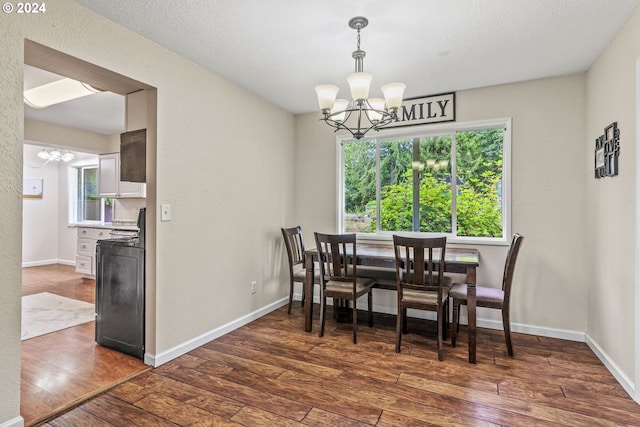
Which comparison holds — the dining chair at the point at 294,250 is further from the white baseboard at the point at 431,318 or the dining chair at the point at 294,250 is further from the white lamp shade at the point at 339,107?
the white lamp shade at the point at 339,107

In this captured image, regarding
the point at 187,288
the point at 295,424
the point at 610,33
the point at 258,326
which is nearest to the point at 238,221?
the point at 187,288

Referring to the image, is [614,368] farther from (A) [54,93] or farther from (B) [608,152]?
(A) [54,93]

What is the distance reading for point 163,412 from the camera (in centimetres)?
197

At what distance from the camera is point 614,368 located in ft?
7.87

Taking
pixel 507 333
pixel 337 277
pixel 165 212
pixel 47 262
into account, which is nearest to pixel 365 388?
pixel 337 277

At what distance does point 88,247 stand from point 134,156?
12.4 ft

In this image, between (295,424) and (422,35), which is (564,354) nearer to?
(295,424)

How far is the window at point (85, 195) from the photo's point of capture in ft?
21.5

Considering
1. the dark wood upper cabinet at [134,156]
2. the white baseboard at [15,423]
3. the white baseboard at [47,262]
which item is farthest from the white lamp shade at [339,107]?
A: the white baseboard at [47,262]

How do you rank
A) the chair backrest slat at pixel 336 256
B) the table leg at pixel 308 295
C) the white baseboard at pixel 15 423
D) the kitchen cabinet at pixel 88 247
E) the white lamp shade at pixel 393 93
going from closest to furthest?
1. the white baseboard at pixel 15 423
2. the white lamp shade at pixel 393 93
3. the chair backrest slat at pixel 336 256
4. the table leg at pixel 308 295
5. the kitchen cabinet at pixel 88 247

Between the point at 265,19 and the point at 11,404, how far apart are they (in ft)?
8.71

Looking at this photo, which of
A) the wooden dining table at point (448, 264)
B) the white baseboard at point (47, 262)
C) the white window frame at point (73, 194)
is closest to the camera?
the wooden dining table at point (448, 264)

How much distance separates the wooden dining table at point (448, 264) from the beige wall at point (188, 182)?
2.34 ft

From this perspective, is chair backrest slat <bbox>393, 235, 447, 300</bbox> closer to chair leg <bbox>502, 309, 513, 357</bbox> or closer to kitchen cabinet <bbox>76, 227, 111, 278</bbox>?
chair leg <bbox>502, 309, 513, 357</bbox>
